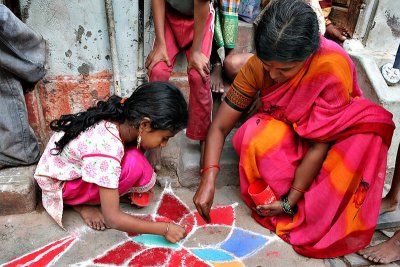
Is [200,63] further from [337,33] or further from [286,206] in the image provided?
[337,33]

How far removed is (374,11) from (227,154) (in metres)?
1.61

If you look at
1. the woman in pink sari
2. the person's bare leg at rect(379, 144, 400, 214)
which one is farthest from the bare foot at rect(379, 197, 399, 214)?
the woman in pink sari

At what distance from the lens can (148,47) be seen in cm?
244

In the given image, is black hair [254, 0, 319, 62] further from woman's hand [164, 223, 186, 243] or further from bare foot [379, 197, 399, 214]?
bare foot [379, 197, 399, 214]

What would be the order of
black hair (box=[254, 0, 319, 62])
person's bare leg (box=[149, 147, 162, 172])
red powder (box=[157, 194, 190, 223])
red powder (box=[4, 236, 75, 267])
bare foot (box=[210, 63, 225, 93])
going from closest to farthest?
1. black hair (box=[254, 0, 319, 62])
2. red powder (box=[4, 236, 75, 267])
3. red powder (box=[157, 194, 190, 223])
4. person's bare leg (box=[149, 147, 162, 172])
5. bare foot (box=[210, 63, 225, 93])

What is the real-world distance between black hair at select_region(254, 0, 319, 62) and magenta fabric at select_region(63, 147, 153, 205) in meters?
0.80

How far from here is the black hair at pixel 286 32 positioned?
1574 mm

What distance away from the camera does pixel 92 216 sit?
1.96 m

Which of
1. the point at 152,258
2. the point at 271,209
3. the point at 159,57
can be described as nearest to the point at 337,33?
the point at 159,57

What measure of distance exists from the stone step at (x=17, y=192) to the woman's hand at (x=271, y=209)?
3.92ft

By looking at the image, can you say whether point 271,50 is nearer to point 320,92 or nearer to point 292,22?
point 292,22

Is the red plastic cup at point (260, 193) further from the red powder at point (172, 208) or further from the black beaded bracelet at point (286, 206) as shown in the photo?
the red powder at point (172, 208)

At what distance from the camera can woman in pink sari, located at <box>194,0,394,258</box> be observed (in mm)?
1796

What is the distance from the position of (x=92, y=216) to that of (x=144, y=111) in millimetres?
688
